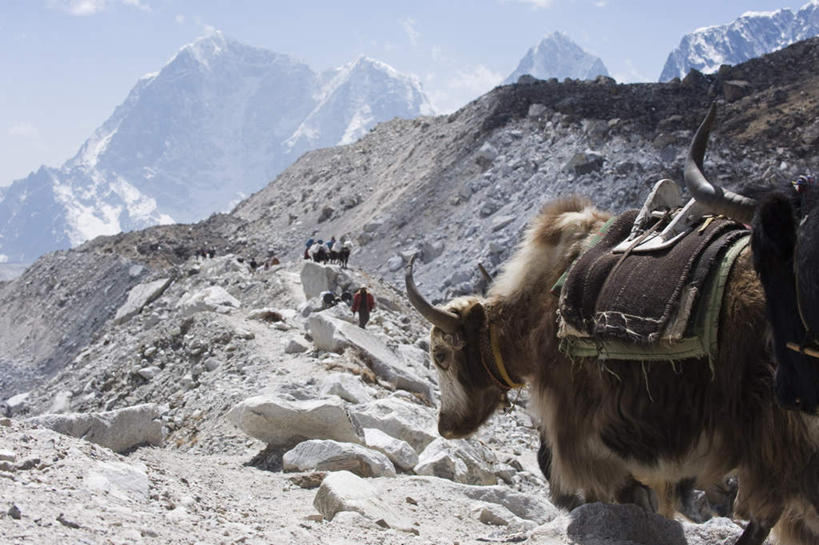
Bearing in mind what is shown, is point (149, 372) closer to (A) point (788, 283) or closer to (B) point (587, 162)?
(A) point (788, 283)

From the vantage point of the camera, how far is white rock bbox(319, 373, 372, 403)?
22.5 feet

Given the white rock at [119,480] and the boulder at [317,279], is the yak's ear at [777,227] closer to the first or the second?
the white rock at [119,480]

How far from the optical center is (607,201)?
19.7 metres

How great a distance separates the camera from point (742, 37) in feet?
634

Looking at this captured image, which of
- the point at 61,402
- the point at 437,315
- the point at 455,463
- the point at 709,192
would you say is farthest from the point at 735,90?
the point at 709,192

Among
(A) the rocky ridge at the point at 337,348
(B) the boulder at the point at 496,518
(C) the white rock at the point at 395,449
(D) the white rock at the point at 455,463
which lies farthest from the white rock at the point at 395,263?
(B) the boulder at the point at 496,518

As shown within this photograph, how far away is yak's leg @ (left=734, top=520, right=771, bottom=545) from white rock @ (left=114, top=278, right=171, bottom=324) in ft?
66.3

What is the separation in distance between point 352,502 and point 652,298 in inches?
71.4

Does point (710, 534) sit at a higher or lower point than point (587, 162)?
lower

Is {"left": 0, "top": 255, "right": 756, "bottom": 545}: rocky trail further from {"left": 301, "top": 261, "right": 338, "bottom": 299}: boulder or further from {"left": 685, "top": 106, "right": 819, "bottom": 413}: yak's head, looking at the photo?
{"left": 301, "top": 261, "right": 338, "bottom": 299}: boulder

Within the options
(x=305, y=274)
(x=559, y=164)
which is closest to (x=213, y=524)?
(x=305, y=274)

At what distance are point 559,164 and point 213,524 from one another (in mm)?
20253

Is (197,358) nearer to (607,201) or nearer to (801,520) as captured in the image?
(801,520)

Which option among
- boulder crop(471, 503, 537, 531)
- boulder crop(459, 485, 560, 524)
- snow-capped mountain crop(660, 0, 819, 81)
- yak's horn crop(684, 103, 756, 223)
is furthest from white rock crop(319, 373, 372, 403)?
snow-capped mountain crop(660, 0, 819, 81)
